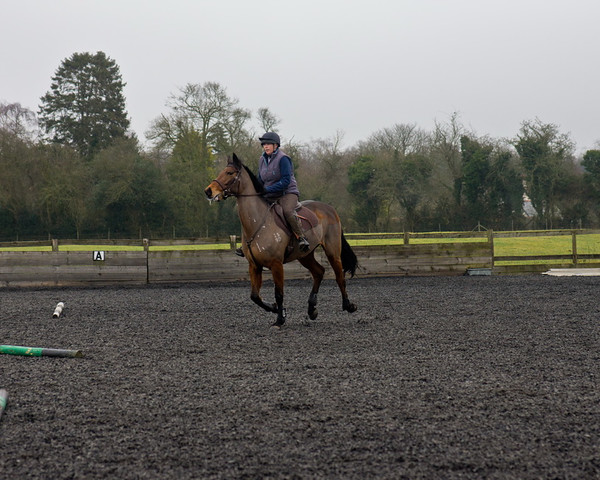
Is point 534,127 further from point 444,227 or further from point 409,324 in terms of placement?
point 409,324

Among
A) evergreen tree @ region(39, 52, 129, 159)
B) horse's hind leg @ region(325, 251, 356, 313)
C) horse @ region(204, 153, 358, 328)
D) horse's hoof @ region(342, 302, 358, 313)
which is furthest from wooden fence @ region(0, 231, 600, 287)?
evergreen tree @ region(39, 52, 129, 159)

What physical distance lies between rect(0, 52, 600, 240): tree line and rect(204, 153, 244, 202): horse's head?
25.9 meters

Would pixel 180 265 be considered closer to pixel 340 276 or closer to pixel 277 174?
pixel 340 276

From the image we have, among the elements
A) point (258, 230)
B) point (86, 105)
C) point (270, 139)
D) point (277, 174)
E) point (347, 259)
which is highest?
point (86, 105)

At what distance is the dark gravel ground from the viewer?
3240mm

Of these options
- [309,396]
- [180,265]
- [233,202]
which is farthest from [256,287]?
[233,202]

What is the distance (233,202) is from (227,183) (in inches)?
1157

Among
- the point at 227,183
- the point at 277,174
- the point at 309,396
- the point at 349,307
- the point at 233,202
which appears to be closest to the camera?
the point at 309,396

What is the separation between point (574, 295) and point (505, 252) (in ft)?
49.1

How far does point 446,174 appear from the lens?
37.8 meters

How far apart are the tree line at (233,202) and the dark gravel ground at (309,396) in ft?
87.4

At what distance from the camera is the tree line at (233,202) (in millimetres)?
34031

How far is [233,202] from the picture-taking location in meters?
37.0

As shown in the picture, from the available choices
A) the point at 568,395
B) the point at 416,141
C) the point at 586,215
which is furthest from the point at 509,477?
the point at 416,141
